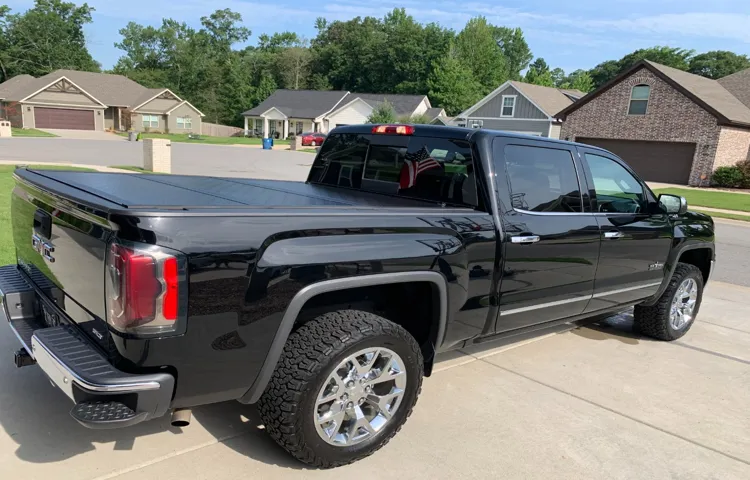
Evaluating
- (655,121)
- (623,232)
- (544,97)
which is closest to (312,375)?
(623,232)

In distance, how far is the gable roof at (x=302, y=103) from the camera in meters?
61.3

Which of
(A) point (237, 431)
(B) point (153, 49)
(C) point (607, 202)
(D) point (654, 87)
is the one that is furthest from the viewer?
(B) point (153, 49)

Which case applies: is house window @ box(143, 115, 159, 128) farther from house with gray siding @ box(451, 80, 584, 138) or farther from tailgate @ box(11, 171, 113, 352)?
tailgate @ box(11, 171, 113, 352)

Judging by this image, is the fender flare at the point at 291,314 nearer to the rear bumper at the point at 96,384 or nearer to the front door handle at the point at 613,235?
the rear bumper at the point at 96,384

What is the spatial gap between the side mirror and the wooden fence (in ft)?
209

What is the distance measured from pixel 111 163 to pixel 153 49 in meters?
80.0

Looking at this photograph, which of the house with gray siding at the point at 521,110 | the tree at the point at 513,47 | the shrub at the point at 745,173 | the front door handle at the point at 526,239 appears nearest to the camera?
the front door handle at the point at 526,239

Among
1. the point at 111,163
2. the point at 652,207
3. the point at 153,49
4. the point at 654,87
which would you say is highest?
the point at 153,49

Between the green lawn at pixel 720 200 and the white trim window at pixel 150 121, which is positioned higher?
the white trim window at pixel 150 121

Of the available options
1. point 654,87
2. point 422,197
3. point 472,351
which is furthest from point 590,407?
point 654,87

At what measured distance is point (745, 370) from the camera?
4.85 m

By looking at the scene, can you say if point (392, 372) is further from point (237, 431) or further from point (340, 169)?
point (340, 169)

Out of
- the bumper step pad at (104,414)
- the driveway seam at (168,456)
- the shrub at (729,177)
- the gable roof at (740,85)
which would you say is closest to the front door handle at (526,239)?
the driveway seam at (168,456)

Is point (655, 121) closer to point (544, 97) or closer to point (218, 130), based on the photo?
point (544, 97)
